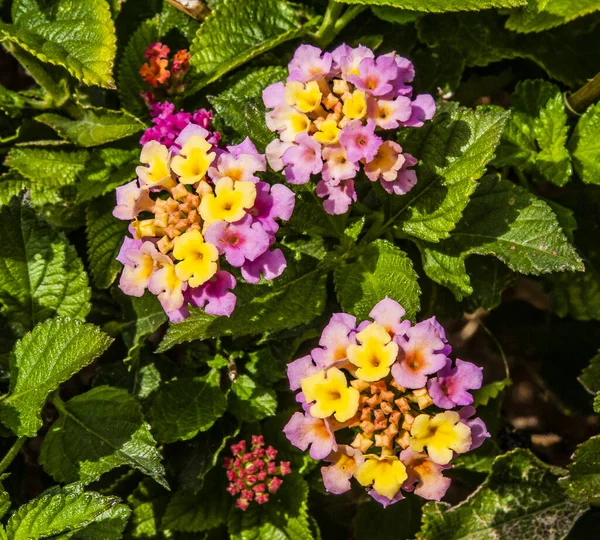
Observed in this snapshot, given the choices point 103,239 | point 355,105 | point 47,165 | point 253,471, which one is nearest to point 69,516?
point 253,471

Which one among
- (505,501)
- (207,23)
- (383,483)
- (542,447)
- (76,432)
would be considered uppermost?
(207,23)

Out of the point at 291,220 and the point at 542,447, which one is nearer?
the point at 291,220

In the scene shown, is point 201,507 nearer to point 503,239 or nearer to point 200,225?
point 200,225

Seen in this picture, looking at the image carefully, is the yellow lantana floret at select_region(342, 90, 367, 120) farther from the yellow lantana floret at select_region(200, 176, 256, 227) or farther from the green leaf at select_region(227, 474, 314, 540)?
the green leaf at select_region(227, 474, 314, 540)

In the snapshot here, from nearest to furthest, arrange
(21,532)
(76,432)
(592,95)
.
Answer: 1. (21,532)
2. (76,432)
3. (592,95)

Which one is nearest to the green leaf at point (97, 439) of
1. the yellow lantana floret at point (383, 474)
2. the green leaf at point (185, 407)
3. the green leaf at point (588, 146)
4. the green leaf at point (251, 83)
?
the green leaf at point (185, 407)

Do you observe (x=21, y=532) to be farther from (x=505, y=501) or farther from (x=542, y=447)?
(x=542, y=447)

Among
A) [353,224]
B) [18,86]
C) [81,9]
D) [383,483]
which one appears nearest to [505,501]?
[383,483]

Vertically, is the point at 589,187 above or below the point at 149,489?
above

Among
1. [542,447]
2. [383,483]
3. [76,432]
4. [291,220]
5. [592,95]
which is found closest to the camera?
[383,483]
